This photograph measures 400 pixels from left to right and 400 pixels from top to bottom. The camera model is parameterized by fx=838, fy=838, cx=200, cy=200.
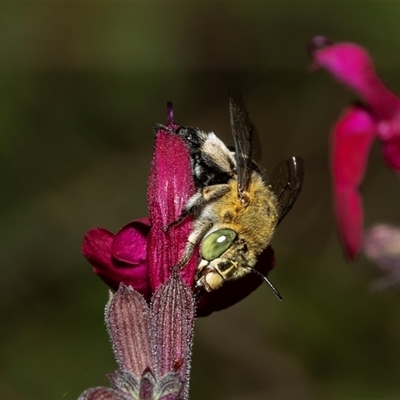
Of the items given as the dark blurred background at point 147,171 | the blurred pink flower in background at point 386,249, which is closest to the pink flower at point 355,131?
the blurred pink flower in background at point 386,249

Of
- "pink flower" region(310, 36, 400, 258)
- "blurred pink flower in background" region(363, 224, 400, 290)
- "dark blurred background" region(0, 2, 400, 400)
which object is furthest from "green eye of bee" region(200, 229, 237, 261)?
"dark blurred background" region(0, 2, 400, 400)

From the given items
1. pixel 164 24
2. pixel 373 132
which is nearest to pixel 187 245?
pixel 373 132

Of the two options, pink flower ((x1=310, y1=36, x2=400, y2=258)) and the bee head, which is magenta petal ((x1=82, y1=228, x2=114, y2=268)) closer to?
the bee head

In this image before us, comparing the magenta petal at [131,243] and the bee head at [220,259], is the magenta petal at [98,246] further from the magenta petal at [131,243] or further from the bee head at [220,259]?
the bee head at [220,259]

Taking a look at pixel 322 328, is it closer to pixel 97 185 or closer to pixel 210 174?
pixel 97 185

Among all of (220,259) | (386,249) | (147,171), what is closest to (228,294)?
(220,259)
